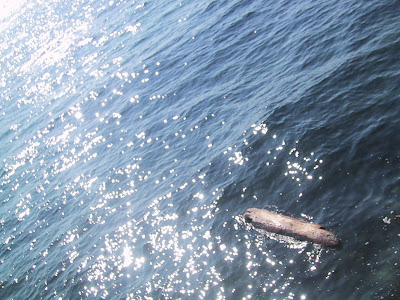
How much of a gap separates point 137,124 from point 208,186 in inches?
458

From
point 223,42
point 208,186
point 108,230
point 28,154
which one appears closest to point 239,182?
point 208,186

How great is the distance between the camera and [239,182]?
19797 mm

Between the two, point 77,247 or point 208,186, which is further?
point 77,247

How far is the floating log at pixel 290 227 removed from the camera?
1448 centimetres

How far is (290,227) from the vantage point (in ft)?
50.9

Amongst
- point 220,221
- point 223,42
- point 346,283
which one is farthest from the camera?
point 223,42

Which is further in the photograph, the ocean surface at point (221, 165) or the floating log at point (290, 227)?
the ocean surface at point (221, 165)

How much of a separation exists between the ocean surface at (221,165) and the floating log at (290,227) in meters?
0.40

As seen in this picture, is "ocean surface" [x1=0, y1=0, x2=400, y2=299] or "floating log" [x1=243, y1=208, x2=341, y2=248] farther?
"ocean surface" [x1=0, y1=0, x2=400, y2=299]

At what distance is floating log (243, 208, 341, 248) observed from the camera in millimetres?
14484

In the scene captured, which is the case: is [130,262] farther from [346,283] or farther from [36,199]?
[36,199]

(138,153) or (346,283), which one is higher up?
(138,153)

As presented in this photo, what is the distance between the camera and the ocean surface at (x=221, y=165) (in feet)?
50.2

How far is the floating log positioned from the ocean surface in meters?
0.40
